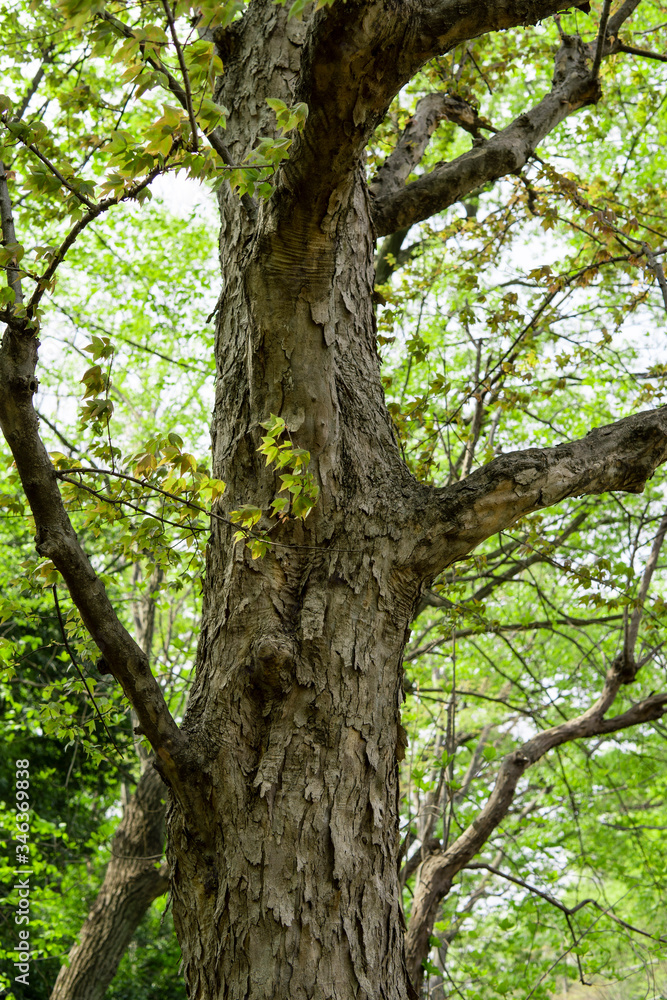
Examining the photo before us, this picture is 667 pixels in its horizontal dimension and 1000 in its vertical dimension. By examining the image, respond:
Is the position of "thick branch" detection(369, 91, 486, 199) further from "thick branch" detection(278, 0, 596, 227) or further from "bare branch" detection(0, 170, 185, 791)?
"bare branch" detection(0, 170, 185, 791)

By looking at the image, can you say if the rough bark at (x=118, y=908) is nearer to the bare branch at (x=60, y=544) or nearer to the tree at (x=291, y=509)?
the tree at (x=291, y=509)

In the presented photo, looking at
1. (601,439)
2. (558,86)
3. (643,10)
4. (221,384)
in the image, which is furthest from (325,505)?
(643,10)

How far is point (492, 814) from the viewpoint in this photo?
14.0ft

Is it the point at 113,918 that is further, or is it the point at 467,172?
the point at 113,918

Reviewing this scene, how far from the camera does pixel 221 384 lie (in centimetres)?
280

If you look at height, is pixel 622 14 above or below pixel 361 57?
above

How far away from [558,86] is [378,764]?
3776 millimetres

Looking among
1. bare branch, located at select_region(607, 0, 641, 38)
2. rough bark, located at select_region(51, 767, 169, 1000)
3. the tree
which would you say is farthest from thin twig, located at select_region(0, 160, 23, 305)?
rough bark, located at select_region(51, 767, 169, 1000)

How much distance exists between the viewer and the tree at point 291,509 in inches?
71.9

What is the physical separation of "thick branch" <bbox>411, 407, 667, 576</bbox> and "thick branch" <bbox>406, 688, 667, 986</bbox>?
243 centimetres

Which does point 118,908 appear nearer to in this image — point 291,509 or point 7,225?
point 291,509

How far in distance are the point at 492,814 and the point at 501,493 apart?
2.77 m

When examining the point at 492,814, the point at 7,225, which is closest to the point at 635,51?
the point at 7,225

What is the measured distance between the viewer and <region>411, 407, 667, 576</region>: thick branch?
233cm
